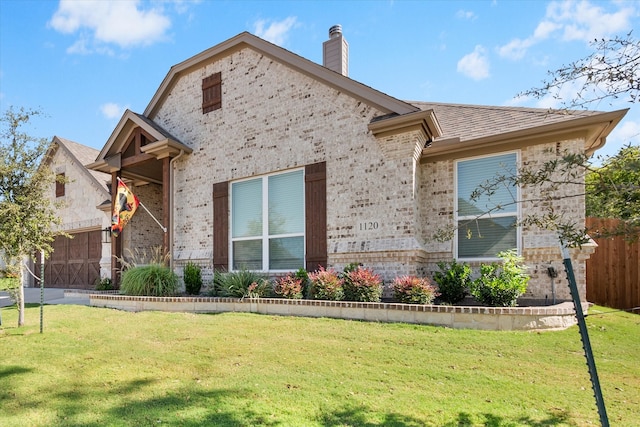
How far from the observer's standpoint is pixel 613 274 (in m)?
9.77

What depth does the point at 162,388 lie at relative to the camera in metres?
4.29

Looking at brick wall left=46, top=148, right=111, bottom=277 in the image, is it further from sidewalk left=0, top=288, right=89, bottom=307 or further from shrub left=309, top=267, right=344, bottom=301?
shrub left=309, top=267, right=344, bottom=301

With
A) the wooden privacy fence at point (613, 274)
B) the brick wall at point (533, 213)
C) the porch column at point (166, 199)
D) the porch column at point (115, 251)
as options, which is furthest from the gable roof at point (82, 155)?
the wooden privacy fence at point (613, 274)

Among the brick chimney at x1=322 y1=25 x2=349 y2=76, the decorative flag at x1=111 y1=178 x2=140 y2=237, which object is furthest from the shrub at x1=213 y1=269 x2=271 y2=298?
the brick chimney at x1=322 y1=25 x2=349 y2=76

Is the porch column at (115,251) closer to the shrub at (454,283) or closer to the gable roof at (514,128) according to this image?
the gable roof at (514,128)

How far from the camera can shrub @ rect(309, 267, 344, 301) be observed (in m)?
7.95

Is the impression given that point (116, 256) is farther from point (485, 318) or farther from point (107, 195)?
point (485, 318)

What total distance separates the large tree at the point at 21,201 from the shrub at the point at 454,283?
7915mm

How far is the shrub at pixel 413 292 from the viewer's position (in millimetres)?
7236

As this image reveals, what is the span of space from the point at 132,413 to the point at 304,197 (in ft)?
22.1

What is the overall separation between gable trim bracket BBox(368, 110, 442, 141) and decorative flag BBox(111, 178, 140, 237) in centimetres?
775

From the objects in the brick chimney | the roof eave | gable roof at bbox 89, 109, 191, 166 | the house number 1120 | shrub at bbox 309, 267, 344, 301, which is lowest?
shrub at bbox 309, 267, 344, 301

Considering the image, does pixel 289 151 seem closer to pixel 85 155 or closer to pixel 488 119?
pixel 488 119

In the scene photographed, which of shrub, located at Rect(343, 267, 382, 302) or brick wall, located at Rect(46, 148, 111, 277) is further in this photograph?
brick wall, located at Rect(46, 148, 111, 277)
